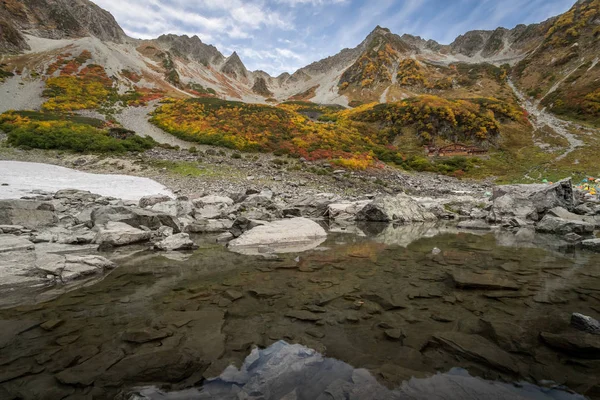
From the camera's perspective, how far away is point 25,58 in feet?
251

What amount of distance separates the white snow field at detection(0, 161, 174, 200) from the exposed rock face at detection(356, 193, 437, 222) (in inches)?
605

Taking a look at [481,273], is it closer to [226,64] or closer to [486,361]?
[486,361]

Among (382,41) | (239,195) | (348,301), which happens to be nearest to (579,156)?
(239,195)

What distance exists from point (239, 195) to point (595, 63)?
402ft

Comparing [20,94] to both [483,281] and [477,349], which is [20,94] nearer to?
[483,281]

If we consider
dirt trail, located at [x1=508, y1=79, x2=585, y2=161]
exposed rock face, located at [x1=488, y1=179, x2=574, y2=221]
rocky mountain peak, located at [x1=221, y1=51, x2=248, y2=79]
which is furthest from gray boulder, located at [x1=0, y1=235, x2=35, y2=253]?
rocky mountain peak, located at [x1=221, y1=51, x2=248, y2=79]

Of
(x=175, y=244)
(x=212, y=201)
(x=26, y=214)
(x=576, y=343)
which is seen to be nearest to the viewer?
(x=576, y=343)

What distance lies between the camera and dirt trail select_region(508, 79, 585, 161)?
55.7 metres

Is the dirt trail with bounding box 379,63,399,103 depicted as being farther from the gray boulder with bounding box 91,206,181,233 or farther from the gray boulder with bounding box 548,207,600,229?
the gray boulder with bounding box 91,206,181,233

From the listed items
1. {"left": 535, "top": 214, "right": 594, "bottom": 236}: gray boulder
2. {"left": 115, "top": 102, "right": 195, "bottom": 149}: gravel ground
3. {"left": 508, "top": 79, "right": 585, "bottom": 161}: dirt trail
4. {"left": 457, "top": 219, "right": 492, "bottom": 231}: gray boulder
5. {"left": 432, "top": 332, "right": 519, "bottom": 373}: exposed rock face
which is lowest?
{"left": 432, "top": 332, "right": 519, "bottom": 373}: exposed rock face

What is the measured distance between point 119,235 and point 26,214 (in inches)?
163

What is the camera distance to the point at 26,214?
11.0 meters

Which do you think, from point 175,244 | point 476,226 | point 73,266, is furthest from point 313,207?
point 73,266

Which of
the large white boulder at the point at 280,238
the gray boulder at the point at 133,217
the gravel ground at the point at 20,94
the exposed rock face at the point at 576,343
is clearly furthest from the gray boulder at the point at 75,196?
the gravel ground at the point at 20,94
